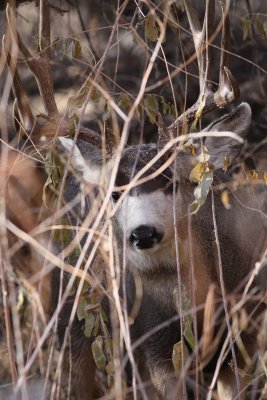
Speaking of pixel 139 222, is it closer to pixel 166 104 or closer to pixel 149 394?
pixel 166 104

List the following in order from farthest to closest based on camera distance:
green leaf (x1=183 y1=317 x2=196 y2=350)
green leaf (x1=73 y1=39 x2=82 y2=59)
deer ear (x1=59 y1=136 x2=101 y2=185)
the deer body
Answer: deer ear (x1=59 y1=136 x2=101 y2=185), the deer body, green leaf (x1=73 y1=39 x2=82 y2=59), green leaf (x1=183 y1=317 x2=196 y2=350)

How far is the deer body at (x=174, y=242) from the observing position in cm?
557

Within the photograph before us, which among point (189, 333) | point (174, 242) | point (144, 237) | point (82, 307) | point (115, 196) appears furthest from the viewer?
point (115, 196)

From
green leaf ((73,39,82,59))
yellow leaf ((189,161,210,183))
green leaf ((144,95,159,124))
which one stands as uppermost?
green leaf ((73,39,82,59))

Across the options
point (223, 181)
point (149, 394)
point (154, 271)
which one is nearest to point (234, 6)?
point (223, 181)

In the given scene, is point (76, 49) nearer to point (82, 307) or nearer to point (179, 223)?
point (179, 223)

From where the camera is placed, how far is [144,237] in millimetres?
5410

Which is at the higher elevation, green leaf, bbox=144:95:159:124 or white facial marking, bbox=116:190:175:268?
green leaf, bbox=144:95:159:124

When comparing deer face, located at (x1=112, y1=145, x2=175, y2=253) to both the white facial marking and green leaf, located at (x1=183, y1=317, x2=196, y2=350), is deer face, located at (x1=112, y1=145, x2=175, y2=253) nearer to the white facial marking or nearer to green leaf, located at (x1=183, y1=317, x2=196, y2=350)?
the white facial marking

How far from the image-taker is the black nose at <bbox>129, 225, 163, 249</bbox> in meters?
5.39

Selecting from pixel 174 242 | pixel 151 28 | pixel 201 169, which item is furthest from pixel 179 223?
pixel 151 28

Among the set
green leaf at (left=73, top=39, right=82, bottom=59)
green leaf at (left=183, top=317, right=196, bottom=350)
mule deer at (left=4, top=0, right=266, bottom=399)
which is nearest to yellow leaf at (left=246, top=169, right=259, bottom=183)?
mule deer at (left=4, top=0, right=266, bottom=399)

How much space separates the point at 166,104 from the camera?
5.65m

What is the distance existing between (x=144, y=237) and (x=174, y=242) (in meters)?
0.34
